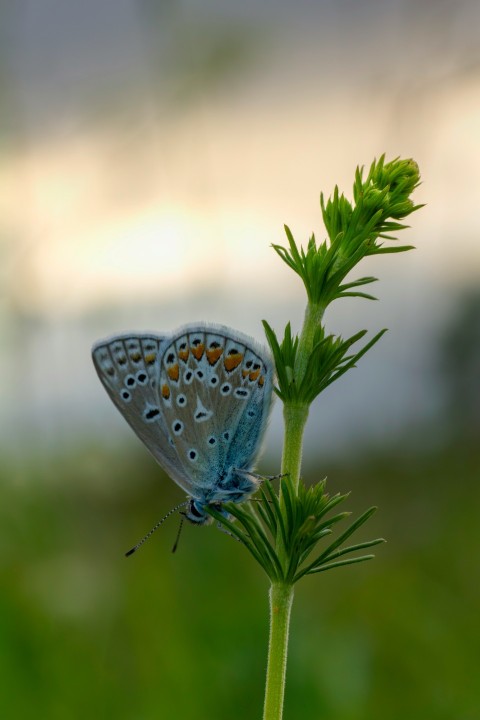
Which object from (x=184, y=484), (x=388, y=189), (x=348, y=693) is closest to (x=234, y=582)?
(x=348, y=693)

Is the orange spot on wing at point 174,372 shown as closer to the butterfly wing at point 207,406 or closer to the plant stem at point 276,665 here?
the butterfly wing at point 207,406

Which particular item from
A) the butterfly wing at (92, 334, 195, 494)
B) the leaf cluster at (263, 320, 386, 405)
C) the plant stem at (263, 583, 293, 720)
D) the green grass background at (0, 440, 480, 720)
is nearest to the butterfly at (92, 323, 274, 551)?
the butterfly wing at (92, 334, 195, 494)

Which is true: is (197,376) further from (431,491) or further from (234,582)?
Answer: (431,491)

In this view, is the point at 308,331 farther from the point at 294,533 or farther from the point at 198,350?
the point at 198,350

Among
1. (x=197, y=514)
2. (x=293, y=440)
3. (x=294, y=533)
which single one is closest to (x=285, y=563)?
(x=294, y=533)

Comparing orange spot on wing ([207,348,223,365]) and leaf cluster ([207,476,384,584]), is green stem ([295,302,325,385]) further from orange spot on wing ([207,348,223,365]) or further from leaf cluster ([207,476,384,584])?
orange spot on wing ([207,348,223,365])

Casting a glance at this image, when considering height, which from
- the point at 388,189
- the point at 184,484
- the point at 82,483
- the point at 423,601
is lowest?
the point at 423,601
